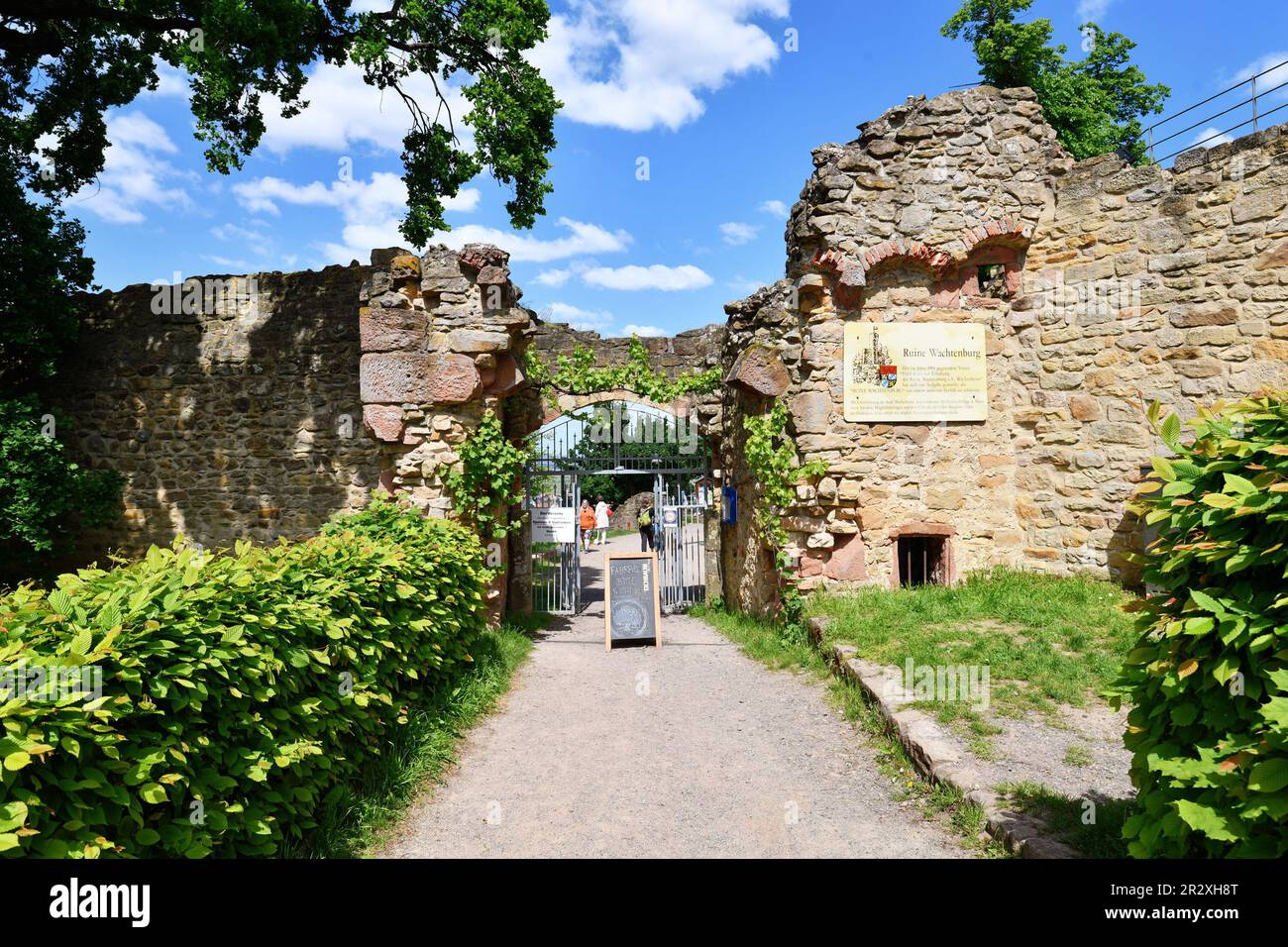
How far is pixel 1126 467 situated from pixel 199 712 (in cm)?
843

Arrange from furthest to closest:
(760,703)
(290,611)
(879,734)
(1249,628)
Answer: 1. (760,703)
2. (879,734)
3. (290,611)
4. (1249,628)

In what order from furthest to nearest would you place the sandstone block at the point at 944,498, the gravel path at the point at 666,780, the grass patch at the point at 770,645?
the sandstone block at the point at 944,498 < the grass patch at the point at 770,645 < the gravel path at the point at 666,780

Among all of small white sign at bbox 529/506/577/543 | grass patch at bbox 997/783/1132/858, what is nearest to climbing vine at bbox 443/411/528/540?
small white sign at bbox 529/506/577/543

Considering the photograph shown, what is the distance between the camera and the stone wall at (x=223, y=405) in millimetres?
9852

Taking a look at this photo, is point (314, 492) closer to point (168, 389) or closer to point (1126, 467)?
point (168, 389)

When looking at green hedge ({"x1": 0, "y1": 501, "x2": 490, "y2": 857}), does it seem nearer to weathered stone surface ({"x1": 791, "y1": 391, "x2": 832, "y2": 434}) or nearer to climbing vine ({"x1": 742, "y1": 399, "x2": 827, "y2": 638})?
climbing vine ({"x1": 742, "y1": 399, "x2": 827, "y2": 638})

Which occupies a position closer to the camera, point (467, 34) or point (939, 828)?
point (939, 828)

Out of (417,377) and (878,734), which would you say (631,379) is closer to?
(417,377)

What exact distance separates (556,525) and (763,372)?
4.45m

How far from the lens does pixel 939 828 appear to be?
4.19 meters

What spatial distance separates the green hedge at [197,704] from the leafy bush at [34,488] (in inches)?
267

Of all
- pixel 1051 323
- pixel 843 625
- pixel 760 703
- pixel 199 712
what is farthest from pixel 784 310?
pixel 199 712

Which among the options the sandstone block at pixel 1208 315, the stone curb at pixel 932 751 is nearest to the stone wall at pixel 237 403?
the stone curb at pixel 932 751

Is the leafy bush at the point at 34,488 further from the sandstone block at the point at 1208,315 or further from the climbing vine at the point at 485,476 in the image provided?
the sandstone block at the point at 1208,315
